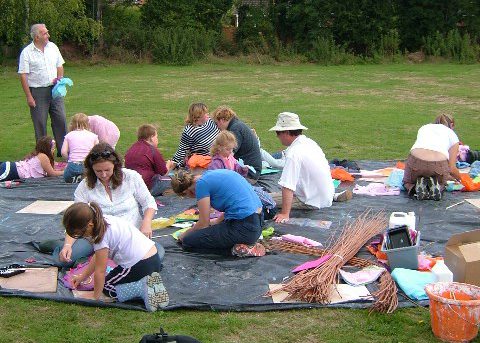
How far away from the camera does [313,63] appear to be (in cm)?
2881

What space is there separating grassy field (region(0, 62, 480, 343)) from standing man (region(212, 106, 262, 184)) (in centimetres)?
217

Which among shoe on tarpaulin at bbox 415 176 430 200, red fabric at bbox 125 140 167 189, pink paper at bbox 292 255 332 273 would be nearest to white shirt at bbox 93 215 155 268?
pink paper at bbox 292 255 332 273

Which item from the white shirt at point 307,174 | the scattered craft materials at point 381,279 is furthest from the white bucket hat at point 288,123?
the scattered craft materials at point 381,279

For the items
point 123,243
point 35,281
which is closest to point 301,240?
point 123,243

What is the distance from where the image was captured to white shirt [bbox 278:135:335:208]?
7535mm

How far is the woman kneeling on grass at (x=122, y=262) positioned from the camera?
512 centimetres

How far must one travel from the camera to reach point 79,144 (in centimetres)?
945

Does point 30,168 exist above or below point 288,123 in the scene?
below

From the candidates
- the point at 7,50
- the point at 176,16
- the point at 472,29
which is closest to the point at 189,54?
the point at 176,16

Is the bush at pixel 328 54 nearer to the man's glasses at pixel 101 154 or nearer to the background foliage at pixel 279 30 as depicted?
the background foliage at pixel 279 30

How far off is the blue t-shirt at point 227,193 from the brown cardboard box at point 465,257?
1786 millimetres

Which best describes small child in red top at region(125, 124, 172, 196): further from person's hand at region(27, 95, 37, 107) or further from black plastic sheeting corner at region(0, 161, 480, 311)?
person's hand at region(27, 95, 37, 107)

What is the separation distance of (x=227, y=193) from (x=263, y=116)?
9.15 meters

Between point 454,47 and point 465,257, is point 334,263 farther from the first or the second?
point 454,47
